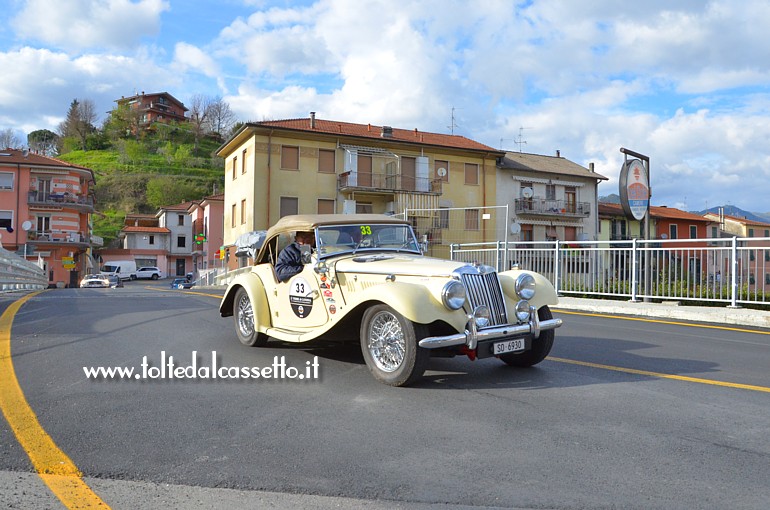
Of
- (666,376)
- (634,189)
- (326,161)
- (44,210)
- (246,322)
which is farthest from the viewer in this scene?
(44,210)

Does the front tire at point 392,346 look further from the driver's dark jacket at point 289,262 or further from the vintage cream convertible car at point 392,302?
the driver's dark jacket at point 289,262

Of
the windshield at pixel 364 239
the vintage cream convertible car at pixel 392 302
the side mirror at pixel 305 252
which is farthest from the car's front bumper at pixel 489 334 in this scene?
the side mirror at pixel 305 252

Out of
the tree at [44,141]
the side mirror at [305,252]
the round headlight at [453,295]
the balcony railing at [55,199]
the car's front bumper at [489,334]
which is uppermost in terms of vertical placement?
the tree at [44,141]

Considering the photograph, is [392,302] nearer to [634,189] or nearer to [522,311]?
[522,311]

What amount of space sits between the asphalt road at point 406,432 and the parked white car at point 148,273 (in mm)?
69999

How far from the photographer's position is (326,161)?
40.5 m

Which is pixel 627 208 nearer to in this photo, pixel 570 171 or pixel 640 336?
pixel 640 336

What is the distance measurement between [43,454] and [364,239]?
4195 millimetres

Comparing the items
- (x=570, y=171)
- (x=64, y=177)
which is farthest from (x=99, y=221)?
(x=570, y=171)

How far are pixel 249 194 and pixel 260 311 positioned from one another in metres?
32.3

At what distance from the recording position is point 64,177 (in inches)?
2195

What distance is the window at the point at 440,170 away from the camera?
4366 cm

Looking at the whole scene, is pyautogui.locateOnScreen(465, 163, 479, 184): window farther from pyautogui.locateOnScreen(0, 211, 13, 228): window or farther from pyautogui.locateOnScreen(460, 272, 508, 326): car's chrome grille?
pyautogui.locateOnScreen(460, 272, 508, 326): car's chrome grille

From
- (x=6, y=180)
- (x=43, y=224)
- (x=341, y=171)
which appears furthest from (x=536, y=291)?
(x=6, y=180)
